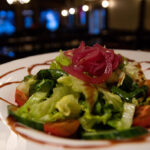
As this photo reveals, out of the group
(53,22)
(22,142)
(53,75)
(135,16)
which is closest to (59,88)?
(53,75)

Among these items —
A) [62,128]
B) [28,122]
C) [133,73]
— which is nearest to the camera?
[62,128]

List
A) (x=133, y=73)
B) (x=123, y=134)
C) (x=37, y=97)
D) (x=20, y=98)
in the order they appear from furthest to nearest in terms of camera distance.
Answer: (x=133, y=73), (x=20, y=98), (x=37, y=97), (x=123, y=134)

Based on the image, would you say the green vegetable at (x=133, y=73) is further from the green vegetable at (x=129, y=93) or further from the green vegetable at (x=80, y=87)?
the green vegetable at (x=80, y=87)

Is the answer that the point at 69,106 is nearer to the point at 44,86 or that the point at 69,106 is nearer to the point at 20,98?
the point at 44,86

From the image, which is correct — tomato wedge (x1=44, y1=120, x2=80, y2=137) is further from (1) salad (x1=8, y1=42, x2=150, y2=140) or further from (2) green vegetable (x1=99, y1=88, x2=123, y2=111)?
(2) green vegetable (x1=99, y1=88, x2=123, y2=111)

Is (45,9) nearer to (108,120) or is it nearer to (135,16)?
(135,16)

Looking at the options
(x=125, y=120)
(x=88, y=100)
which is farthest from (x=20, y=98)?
(x=125, y=120)

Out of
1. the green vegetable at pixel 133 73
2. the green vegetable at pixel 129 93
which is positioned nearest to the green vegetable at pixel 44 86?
the green vegetable at pixel 129 93

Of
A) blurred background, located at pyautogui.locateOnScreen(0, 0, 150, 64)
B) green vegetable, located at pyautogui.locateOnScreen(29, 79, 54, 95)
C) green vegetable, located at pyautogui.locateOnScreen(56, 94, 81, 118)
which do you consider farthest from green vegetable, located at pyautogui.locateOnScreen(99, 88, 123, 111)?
blurred background, located at pyautogui.locateOnScreen(0, 0, 150, 64)

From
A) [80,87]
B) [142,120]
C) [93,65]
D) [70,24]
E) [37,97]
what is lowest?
[70,24]
